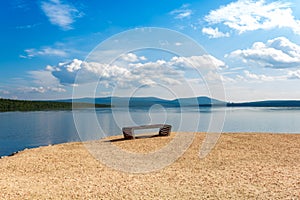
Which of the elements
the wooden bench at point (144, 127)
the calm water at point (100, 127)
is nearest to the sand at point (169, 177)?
the wooden bench at point (144, 127)

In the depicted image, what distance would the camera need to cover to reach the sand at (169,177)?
19.7ft

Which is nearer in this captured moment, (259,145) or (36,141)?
(259,145)

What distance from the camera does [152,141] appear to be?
13094 millimetres

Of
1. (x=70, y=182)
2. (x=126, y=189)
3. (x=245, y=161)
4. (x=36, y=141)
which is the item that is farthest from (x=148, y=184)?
(x=36, y=141)

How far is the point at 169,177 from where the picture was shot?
23.8 feet

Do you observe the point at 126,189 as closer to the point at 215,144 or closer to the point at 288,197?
the point at 288,197

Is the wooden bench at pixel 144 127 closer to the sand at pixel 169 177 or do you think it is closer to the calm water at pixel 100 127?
the sand at pixel 169 177

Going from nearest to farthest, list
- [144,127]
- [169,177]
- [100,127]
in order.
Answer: [169,177], [144,127], [100,127]

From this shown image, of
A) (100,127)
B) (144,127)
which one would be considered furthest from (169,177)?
(100,127)

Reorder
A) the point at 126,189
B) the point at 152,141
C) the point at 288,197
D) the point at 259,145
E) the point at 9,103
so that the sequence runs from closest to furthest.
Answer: the point at 288,197, the point at 126,189, the point at 259,145, the point at 152,141, the point at 9,103

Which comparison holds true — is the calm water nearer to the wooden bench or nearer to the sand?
the wooden bench

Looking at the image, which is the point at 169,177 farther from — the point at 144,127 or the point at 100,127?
the point at 100,127

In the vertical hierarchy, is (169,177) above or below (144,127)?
below

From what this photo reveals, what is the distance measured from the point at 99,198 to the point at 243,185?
325 cm
